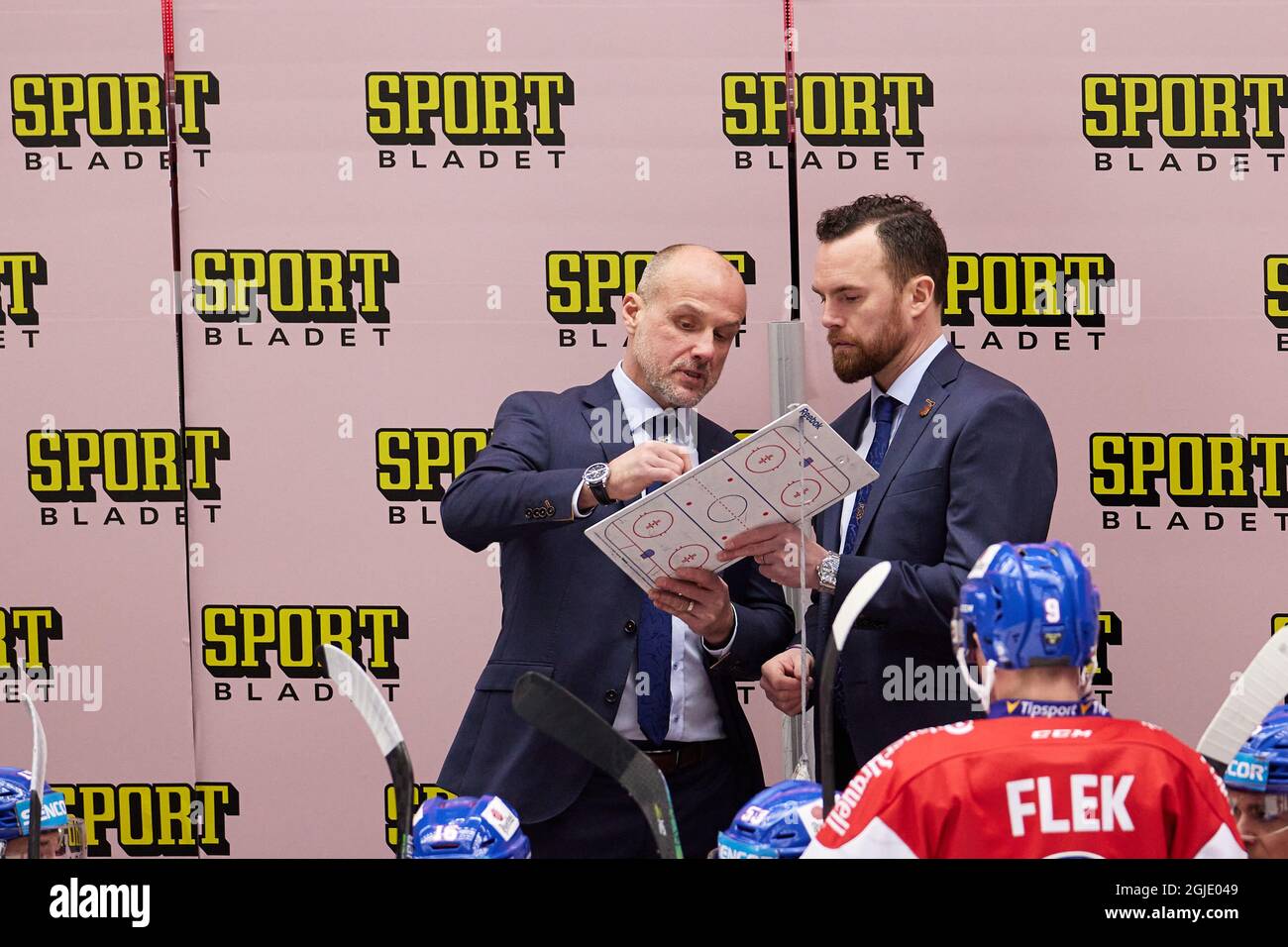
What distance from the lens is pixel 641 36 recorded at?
12.9 feet

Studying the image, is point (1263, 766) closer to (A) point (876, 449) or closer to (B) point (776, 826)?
(B) point (776, 826)

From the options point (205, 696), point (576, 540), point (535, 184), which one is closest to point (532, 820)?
point (576, 540)

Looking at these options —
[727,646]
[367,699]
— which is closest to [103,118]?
[727,646]

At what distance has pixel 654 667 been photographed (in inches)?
122

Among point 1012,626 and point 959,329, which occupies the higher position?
point 959,329

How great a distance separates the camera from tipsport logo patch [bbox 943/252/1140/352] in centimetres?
388

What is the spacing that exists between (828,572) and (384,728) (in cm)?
119

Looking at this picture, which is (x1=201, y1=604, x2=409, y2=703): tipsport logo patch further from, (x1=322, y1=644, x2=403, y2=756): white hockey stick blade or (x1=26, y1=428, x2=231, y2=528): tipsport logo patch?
(x1=322, y1=644, x2=403, y2=756): white hockey stick blade

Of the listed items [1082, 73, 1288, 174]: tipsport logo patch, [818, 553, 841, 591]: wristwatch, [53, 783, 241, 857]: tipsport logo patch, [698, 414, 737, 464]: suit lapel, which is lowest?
[53, 783, 241, 857]: tipsport logo patch

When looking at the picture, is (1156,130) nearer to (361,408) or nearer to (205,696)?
(361,408)

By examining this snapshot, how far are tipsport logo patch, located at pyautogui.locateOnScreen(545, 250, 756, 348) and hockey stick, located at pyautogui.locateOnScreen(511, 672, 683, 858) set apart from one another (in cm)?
222

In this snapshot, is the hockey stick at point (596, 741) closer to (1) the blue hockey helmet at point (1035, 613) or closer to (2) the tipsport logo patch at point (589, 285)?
(1) the blue hockey helmet at point (1035, 613)

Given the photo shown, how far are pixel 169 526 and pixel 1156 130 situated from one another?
303cm

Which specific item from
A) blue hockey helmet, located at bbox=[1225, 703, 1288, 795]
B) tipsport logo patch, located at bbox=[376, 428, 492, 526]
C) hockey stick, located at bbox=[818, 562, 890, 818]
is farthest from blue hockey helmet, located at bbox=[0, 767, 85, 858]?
blue hockey helmet, located at bbox=[1225, 703, 1288, 795]
